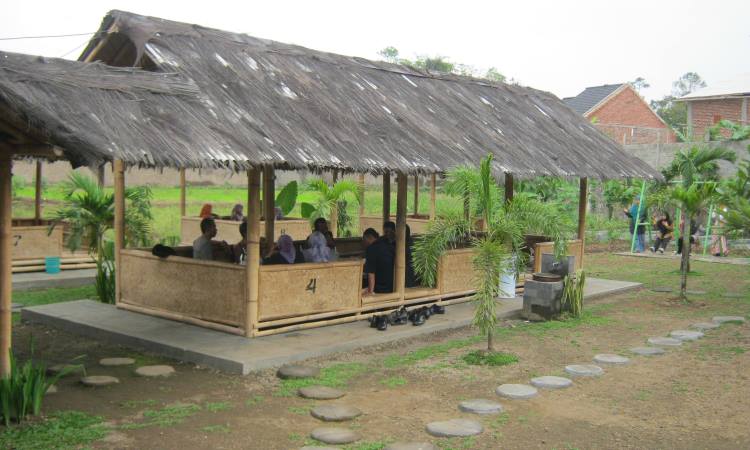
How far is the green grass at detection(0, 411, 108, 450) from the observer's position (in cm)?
601

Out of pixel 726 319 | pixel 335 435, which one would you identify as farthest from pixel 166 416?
pixel 726 319

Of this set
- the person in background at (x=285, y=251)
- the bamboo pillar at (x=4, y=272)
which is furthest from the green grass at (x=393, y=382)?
the bamboo pillar at (x=4, y=272)

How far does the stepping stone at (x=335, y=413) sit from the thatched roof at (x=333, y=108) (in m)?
3.04

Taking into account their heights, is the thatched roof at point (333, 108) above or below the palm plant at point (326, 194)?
above

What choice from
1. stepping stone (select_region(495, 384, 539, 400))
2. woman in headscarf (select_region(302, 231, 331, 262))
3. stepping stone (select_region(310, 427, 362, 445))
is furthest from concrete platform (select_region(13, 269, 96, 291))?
stepping stone (select_region(495, 384, 539, 400))

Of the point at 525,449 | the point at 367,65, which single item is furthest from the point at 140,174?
the point at 525,449

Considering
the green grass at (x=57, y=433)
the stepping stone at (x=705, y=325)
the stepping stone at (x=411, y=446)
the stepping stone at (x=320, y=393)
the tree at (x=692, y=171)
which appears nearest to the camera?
the green grass at (x=57, y=433)

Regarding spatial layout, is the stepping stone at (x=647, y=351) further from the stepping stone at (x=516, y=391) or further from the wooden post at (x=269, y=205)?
the wooden post at (x=269, y=205)

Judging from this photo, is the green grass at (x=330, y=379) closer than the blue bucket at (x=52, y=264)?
Yes

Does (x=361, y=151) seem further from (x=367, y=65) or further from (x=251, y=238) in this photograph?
(x=367, y=65)

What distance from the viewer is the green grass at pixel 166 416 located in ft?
21.8

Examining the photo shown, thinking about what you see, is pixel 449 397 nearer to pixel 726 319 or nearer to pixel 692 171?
pixel 726 319

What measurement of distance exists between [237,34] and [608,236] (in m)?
16.2

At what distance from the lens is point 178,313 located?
10445 millimetres
